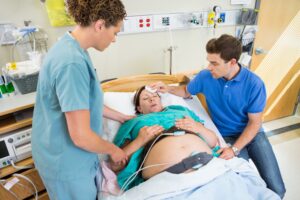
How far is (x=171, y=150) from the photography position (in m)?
1.28

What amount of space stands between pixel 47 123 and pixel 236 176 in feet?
3.02

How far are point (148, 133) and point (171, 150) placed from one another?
0.58ft

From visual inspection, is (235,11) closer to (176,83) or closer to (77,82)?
(176,83)

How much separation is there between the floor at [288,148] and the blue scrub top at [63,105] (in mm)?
1717

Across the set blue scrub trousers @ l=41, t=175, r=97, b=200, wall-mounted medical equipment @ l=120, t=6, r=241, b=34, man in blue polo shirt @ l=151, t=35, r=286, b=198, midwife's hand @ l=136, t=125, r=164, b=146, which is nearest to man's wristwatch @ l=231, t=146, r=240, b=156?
man in blue polo shirt @ l=151, t=35, r=286, b=198

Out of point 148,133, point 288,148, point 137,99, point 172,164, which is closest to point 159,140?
point 148,133

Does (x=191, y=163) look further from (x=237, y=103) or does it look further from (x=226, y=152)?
(x=237, y=103)

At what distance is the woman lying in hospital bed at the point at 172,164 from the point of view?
3.47 ft

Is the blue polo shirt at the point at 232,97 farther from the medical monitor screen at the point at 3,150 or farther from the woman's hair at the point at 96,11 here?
the medical monitor screen at the point at 3,150

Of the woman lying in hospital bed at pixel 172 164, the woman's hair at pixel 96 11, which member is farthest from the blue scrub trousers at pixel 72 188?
the woman's hair at pixel 96 11

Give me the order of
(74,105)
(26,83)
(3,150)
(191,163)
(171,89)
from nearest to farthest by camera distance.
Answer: (74,105)
(191,163)
(3,150)
(26,83)
(171,89)

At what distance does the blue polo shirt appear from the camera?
147cm

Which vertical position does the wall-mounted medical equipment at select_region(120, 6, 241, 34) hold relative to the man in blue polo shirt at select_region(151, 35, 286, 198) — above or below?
above

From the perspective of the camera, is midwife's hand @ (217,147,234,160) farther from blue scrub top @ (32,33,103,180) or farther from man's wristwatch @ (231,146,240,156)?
blue scrub top @ (32,33,103,180)
